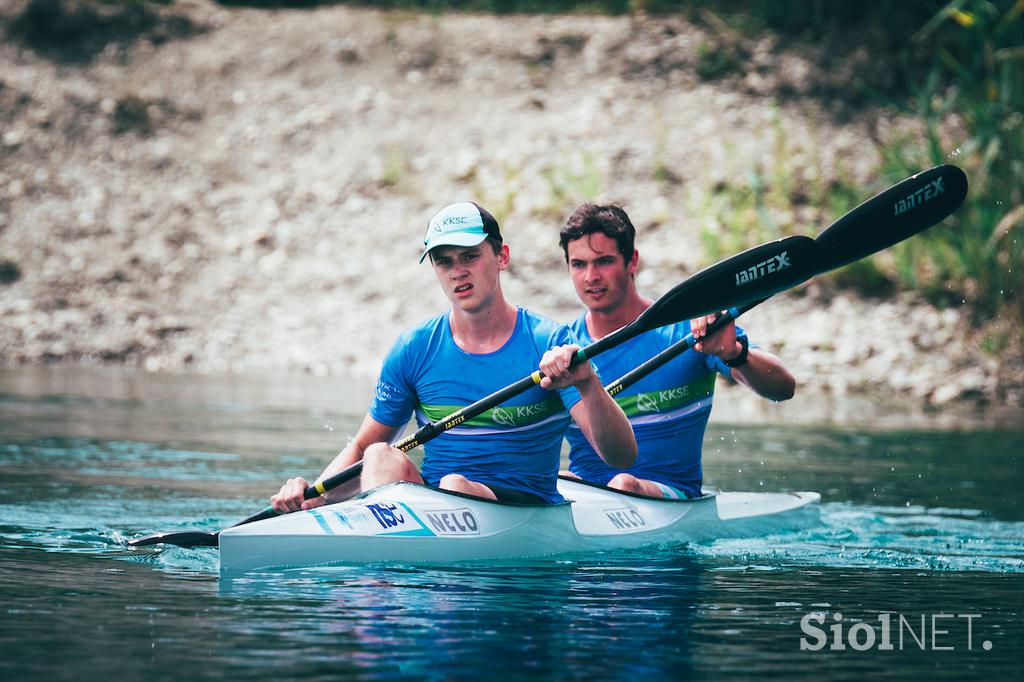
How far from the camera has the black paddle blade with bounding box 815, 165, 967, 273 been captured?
620 cm

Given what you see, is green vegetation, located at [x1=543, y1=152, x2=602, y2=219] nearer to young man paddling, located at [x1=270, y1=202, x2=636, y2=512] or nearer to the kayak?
the kayak

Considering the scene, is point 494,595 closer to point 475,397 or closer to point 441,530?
point 441,530

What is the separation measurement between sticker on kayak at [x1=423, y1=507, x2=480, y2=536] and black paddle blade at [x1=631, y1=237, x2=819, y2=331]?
125 centimetres

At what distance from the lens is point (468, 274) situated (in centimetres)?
520

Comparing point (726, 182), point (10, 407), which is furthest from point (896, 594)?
point (726, 182)

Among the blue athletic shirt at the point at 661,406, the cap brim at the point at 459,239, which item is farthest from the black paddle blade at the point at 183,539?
the blue athletic shirt at the point at 661,406

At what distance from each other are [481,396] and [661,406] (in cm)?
130

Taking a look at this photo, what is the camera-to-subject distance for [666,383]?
6348 millimetres

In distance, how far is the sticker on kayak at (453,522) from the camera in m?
5.12

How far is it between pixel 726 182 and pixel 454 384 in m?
12.3

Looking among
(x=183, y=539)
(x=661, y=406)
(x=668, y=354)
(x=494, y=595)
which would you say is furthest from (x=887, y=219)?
(x=183, y=539)

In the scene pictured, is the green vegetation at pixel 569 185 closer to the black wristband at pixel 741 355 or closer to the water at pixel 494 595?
the water at pixel 494 595

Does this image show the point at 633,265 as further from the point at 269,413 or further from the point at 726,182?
the point at 726,182
